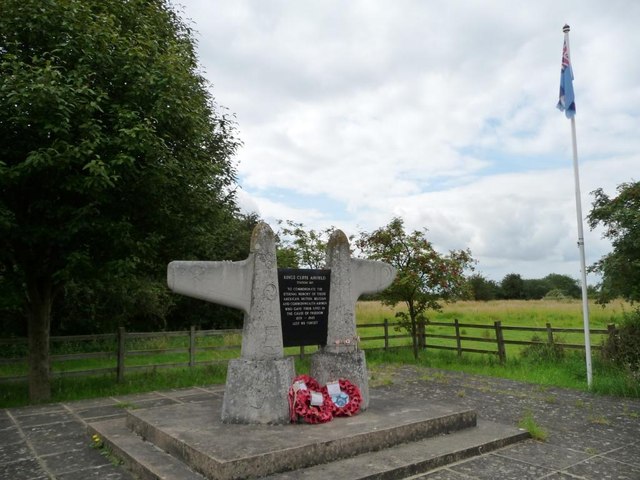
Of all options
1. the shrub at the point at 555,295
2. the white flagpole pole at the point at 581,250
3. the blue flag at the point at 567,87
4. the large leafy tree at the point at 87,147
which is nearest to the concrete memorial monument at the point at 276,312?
the large leafy tree at the point at 87,147

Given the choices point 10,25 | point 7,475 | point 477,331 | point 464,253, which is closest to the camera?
point 7,475

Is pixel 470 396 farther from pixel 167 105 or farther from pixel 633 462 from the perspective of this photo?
pixel 167 105

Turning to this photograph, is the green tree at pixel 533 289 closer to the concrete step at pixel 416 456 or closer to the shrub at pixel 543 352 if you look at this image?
the shrub at pixel 543 352

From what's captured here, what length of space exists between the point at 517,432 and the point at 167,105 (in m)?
7.60

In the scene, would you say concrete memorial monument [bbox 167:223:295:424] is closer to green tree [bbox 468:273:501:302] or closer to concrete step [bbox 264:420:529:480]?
concrete step [bbox 264:420:529:480]

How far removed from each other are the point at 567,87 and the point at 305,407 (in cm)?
861

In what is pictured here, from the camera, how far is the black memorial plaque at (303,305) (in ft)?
22.6

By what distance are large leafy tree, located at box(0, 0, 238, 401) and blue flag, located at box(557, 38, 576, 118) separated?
7.44 meters

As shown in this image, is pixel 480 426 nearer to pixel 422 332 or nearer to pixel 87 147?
pixel 87 147

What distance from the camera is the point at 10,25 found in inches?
328

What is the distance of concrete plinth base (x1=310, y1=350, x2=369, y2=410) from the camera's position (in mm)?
7059

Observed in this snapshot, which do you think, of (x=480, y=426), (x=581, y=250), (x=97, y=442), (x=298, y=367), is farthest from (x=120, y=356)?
(x=581, y=250)

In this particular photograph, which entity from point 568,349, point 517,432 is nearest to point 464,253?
point 568,349

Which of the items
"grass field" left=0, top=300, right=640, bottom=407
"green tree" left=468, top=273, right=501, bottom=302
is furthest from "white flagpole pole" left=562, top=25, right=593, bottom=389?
"green tree" left=468, top=273, right=501, bottom=302
